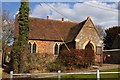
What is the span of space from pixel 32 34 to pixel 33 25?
6.60ft

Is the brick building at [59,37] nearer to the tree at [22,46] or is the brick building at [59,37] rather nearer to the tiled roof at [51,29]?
the tiled roof at [51,29]

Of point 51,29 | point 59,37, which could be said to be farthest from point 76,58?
point 51,29

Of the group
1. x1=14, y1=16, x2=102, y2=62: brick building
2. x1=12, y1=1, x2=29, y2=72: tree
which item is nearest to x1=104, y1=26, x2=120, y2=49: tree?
x1=14, y1=16, x2=102, y2=62: brick building

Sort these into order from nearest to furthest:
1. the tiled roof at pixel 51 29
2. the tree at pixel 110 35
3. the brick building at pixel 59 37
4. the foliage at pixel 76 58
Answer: the foliage at pixel 76 58
the brick building at pixel 59 37
the tiled roof at pixel 51 29
the tree at pixel 110 35

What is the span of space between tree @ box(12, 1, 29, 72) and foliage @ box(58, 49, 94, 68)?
4355 millimetres

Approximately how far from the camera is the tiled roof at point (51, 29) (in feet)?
123

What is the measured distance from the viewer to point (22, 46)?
1094 inches

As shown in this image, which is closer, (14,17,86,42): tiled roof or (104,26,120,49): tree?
(14,17,86,42): tiled roof

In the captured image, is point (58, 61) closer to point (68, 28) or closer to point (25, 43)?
point (25, 43)

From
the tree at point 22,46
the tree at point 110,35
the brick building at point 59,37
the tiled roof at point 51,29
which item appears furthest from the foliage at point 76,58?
the tree at point 110,35

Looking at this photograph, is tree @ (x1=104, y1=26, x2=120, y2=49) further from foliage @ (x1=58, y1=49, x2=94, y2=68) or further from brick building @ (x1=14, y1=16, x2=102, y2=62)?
foliage @ (x1=58, y1=49, x2=94, y2=68)

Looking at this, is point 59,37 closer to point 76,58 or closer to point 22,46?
point 76,58

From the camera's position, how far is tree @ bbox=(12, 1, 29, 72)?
90.0ft

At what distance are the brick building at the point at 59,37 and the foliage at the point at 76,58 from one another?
6.44 metres
